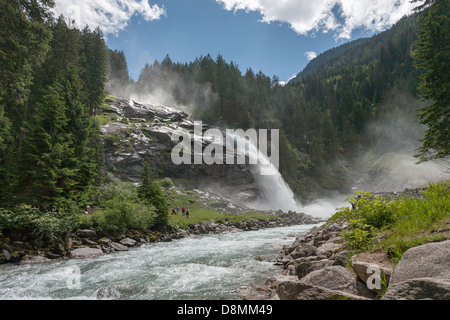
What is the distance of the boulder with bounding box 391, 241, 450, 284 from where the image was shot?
2943mm

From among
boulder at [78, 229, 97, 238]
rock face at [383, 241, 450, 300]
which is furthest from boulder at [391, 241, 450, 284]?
boulder at [78, 229, 97, 238]

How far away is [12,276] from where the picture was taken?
32.6ft

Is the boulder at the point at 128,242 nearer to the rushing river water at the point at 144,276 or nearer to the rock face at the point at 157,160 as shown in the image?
the rushing river water at the point at 144,276

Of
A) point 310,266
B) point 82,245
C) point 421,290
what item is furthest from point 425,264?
point 82,245

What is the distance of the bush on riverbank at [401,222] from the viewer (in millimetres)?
4145

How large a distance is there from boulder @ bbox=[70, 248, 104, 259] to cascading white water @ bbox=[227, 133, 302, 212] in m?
38.2

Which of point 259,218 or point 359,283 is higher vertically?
point 359,283

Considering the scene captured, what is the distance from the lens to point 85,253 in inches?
560

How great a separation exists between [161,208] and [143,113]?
50542 millimetres

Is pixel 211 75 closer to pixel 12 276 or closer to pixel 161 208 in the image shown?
pixel 161 208

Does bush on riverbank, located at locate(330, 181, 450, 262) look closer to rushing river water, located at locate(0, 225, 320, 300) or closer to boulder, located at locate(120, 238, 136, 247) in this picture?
rushing river water, located at locate(0, 225, 320, 300)

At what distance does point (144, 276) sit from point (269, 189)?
156 feet

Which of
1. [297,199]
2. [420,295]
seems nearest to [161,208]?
[420,295]

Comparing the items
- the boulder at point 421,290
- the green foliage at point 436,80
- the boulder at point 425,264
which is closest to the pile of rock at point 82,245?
the boulder at point 425,264
